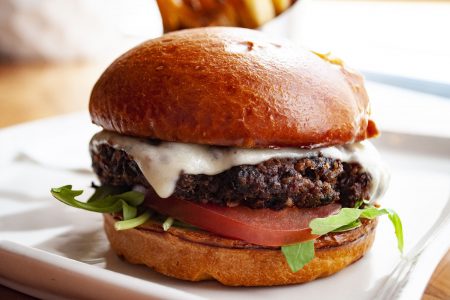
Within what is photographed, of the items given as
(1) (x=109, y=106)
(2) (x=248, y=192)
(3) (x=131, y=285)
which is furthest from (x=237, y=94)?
(3) (x=131, y=285)

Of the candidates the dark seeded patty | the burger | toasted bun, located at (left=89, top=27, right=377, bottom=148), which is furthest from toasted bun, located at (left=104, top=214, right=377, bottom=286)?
toasted bun, located at (left=89, top=27, right=377, bottom=148)

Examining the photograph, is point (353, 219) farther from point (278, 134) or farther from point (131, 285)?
point (131, 285)

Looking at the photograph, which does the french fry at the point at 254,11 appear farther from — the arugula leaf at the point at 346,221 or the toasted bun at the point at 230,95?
the arugula leaf at the point at 346,221

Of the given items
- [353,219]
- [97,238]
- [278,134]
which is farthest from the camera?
[97,238]

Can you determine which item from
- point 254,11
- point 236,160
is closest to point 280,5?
point 254,11

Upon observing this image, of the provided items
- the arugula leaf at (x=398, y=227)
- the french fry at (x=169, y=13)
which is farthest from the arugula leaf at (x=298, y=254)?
the french fry at (x=169, y=13)

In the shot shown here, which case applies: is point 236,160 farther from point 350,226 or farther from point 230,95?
point 350,226
